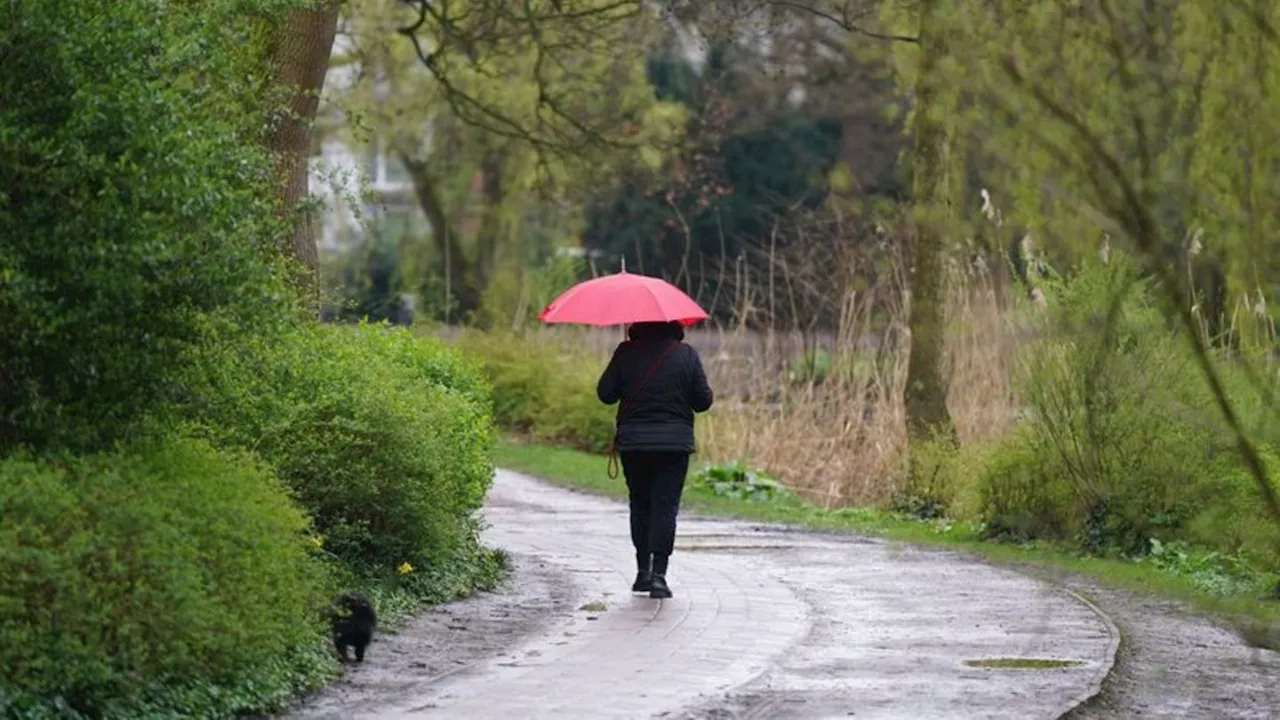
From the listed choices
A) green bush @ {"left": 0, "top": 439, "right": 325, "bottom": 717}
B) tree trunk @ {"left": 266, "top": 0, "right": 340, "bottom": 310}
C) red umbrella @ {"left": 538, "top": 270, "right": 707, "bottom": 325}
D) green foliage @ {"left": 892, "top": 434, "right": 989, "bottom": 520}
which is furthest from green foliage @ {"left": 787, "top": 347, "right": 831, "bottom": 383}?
green bush @ {"left": 0, "top": 439, "right": 325, "bottom": 717}

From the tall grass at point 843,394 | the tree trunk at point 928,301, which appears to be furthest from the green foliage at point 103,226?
the tree trunk at point 928,301

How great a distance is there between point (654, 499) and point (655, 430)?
46cm

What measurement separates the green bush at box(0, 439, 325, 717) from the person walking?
158 inches

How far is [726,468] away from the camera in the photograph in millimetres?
24438

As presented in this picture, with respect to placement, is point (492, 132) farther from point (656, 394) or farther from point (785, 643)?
point (785, 643)

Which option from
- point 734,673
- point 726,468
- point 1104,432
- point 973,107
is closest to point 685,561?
point 1104,432

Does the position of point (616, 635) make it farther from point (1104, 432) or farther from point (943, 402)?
point (943, 402)

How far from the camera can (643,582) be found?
1388cm

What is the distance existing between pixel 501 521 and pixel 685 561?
13.4 feet

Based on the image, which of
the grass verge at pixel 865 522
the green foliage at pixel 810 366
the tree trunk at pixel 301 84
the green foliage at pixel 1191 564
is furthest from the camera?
the green foliage at pixel 810 366

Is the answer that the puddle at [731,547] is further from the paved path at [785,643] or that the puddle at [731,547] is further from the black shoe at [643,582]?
the black shoe at [643,582]

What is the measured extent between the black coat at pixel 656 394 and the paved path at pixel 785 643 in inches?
40.4

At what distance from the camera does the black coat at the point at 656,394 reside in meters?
13.7

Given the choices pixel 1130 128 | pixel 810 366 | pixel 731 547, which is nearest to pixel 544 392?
pixel 810 366
